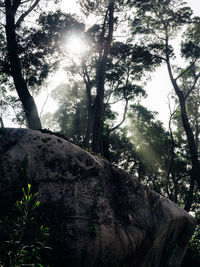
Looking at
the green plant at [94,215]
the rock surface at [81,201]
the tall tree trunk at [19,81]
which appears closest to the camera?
the rock surface at [81,201]

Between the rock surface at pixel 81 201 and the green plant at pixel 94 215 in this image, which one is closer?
the rock surface at pixel 81 201

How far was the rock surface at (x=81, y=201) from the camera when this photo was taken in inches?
187

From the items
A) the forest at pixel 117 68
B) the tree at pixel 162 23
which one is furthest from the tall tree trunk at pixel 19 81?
the tree at pixel 162 23

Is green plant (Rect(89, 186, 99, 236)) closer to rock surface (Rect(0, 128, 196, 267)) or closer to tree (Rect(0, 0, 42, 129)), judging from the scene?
rock surface (Rect(0, 128, 196, 267))

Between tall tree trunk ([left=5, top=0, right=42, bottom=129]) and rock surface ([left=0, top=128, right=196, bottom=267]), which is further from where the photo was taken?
tall tree trunk ([left=5, top=0, right=42, bottom=129])

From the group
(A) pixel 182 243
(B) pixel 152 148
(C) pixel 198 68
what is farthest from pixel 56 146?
(B) pixel 152 148

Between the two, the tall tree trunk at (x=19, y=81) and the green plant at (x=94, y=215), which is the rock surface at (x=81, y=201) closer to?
the green plant at (x=94, y=215)

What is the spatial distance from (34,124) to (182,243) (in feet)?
28.4

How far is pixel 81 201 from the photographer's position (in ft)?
17.3

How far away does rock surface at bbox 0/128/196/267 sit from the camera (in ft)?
15.6

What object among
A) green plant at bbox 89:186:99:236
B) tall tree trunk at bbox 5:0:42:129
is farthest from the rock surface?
tall tree trunk at bbox 5:0:42:129

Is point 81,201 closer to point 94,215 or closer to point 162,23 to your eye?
point 94,215

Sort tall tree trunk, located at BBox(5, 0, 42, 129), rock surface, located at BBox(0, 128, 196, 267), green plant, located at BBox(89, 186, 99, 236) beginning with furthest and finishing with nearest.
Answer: tall tree trunk, located at BBox(5, 0, 42, 129)
green plant, located at BBox(89, 186, 99, 236)
rock surface, located at BBox(0, 128, 196, 267)

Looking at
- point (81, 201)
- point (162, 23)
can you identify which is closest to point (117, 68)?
point (162, 23)
